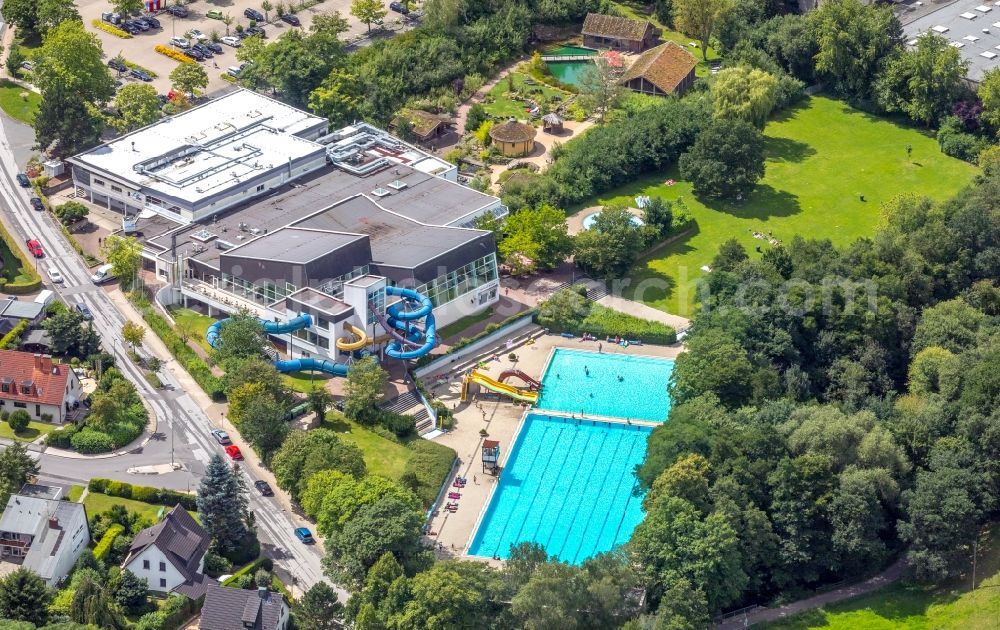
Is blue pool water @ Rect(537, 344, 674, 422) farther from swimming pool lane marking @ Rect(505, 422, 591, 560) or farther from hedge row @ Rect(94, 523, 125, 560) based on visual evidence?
hedge row @ Rect(94, 523, 125, 560)

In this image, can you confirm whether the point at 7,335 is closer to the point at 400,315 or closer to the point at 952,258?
the point at 400,315

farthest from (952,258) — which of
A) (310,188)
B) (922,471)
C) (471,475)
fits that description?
(310,188)

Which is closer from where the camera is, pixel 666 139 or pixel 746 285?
pixel 746 285

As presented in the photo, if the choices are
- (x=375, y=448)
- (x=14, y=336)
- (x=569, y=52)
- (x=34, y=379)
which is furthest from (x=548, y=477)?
(x=569, y=52)

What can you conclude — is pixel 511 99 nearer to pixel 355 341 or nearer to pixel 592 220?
pixel 592 220

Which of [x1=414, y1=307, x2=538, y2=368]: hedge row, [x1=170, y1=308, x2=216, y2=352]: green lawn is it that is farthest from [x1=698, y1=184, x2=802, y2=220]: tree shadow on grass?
[x1=170, y1=308, x2=216, y2=352]: green lawn

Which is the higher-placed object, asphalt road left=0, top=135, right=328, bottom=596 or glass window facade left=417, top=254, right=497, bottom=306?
glass window facade left=417, top=254, right=497, bottom=306
